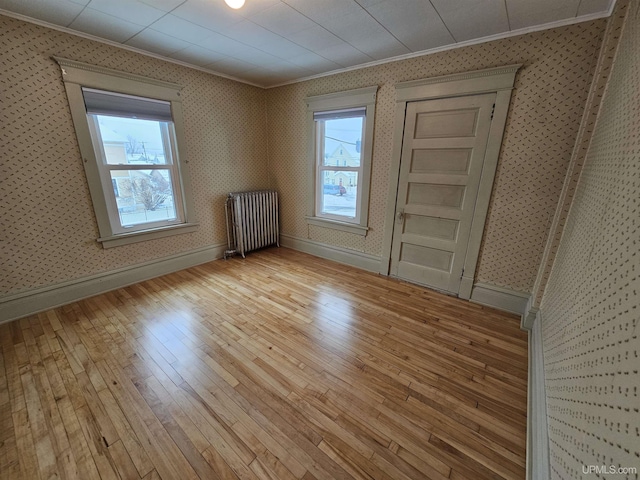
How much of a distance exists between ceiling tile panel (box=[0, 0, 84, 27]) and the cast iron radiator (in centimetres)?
219

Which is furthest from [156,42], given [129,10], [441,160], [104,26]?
[441,160]

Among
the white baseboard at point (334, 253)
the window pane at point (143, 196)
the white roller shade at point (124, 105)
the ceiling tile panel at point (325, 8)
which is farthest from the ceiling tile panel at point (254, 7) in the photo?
the white baseboard at point (334, 253)

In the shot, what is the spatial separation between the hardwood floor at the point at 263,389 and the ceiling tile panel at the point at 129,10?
8.38ft

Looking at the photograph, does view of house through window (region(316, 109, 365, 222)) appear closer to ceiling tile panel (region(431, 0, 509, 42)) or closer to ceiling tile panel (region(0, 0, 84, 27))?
ceiling tile panel (region(431, 0, 509, 42))

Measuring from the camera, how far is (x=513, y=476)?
1237 millimetres

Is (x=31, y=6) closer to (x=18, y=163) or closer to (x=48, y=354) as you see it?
(x=18, y=163)

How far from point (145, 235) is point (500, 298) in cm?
409

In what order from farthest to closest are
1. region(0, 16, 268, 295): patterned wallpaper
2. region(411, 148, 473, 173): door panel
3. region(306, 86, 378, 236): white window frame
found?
region(306, 86, 378, 236): white window frame
region(411, 148, 473, 173): door panel
region(0, 16, 268, 295): patterned wallpaper

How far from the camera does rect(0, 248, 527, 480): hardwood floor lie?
1291 millimetres

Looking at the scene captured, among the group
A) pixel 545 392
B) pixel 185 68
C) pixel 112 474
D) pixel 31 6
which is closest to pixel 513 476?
pixel 545 392

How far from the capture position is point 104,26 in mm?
2252

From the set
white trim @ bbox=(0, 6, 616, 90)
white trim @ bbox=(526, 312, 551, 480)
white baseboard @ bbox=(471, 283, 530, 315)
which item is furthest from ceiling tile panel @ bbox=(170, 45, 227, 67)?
white trim @ bbox=(526, 312, 551, 480)

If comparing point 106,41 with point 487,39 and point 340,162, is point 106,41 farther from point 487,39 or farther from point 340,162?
point 487,39

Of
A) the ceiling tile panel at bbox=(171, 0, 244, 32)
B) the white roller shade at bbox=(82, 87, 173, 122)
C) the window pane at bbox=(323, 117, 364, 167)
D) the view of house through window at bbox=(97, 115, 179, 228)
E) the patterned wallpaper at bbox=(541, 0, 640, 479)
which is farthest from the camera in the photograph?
the window pane at bbox=(323, 117, 364, 167)
